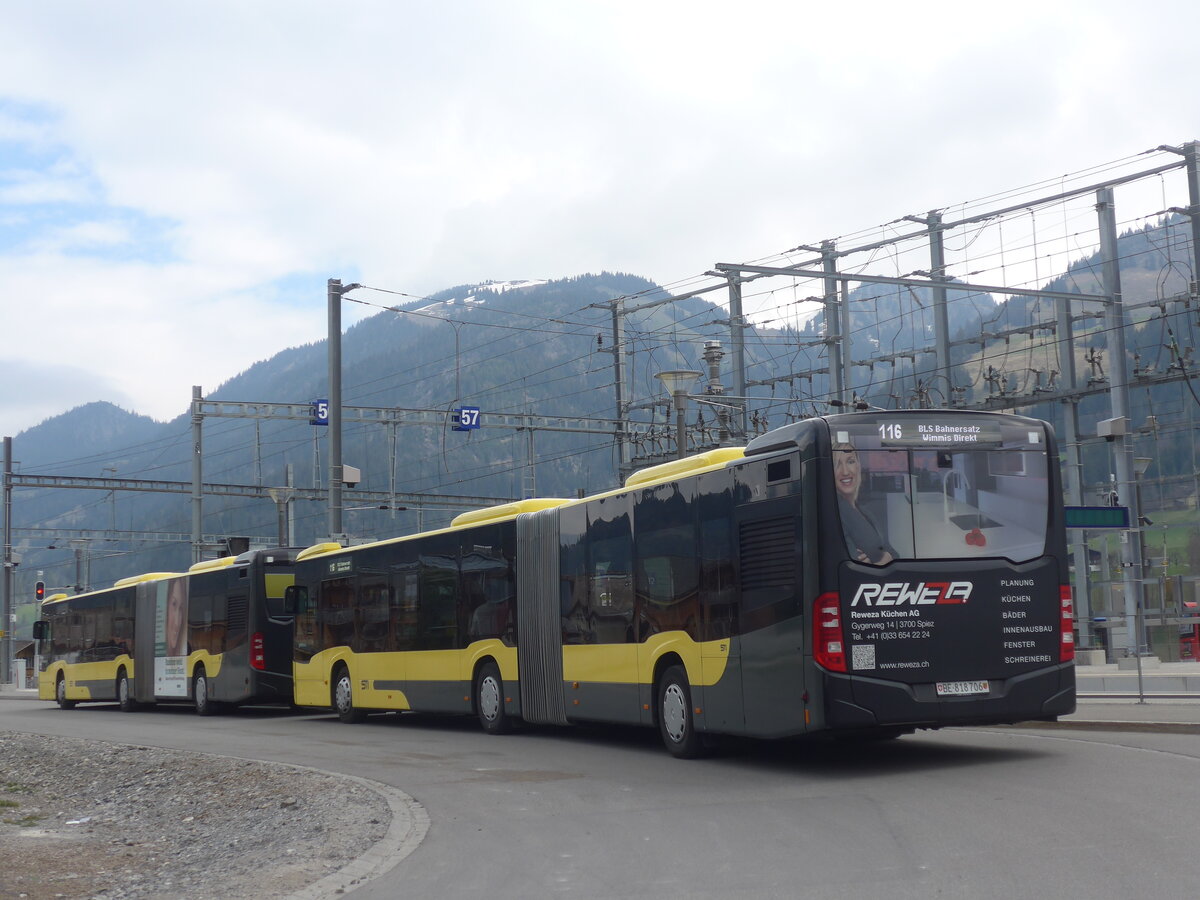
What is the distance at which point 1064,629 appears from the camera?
1293cm

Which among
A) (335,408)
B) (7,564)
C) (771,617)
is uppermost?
(335,408)

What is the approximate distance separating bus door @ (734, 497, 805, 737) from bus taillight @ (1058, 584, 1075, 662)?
97.4 inches

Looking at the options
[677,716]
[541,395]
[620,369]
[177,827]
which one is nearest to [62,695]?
[620,369]

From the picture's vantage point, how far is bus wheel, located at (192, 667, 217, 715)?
2958 cm

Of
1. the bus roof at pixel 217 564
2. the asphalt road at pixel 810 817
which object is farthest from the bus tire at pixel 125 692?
the asphalt road at pixel 810 817

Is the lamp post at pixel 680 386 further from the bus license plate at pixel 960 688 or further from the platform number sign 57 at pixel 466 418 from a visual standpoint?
the platform number sign 57 at pixel 466 418

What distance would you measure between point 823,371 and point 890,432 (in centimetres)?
3416

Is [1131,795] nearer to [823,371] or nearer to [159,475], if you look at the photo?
[823,371]

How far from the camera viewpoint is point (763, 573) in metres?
13.0

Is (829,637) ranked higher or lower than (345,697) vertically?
higher

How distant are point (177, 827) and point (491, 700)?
23.4 ft

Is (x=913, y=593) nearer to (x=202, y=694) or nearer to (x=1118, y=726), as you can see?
(x=1118, y=726)

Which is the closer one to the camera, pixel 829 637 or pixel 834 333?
pixel 829 637

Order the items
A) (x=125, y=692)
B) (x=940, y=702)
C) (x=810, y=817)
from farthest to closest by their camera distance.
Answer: (x=125, y=692) → (x=940, y=702) → (x=810, y=817)
